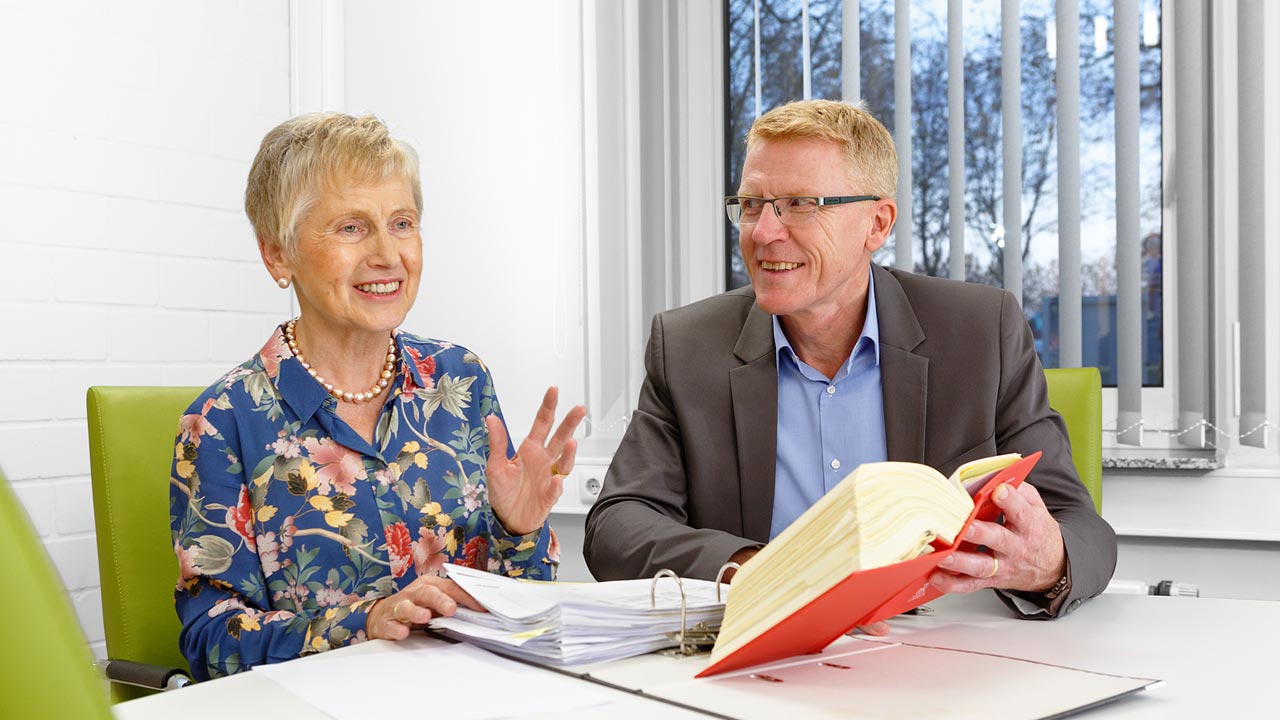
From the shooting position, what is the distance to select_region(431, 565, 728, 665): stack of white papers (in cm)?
94

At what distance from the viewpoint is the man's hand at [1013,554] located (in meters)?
0.99

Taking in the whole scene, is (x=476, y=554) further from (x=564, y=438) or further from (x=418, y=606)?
(x=418, y=606)

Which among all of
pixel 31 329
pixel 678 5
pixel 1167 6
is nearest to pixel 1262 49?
pixel 1167 6

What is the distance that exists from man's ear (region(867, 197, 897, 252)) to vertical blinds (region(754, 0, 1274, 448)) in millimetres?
624

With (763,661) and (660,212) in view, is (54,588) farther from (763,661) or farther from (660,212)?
(660,212)

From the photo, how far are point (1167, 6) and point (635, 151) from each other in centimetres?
118

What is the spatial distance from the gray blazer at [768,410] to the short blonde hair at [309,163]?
50 centimetres

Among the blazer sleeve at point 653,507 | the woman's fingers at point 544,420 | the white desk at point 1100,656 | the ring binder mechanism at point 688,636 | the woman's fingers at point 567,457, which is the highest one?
the woman's fingers at point 544,420

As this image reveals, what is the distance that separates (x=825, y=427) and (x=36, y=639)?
1451 millimetres

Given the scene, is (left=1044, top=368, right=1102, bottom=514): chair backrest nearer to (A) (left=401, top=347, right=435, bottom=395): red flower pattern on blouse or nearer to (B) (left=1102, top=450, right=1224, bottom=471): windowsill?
(B) (left=1102, top=450, right=1224, bottom=471): windowsill

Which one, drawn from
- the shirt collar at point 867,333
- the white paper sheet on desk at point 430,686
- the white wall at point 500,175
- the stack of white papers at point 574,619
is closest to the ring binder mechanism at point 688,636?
the stack of white papers at point 574,619

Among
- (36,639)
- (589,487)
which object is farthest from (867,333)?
(36,639)

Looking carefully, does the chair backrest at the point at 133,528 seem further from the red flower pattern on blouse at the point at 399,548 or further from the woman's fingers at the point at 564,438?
the woman's fingers at the point at 564,438

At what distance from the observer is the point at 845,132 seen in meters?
1.66
